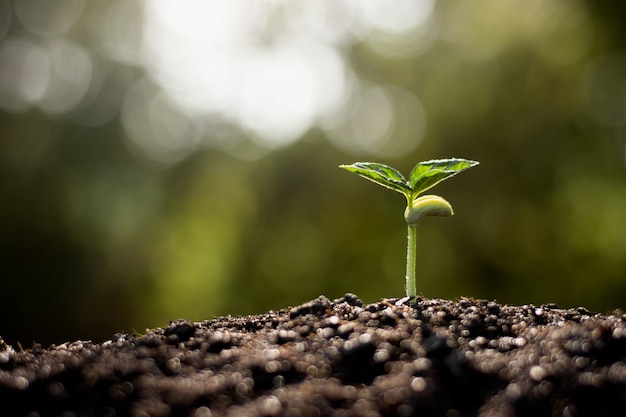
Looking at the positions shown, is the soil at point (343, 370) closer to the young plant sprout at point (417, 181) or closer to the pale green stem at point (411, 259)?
the pale green stem at point (411, 259)

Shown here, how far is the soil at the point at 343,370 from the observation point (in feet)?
5.57

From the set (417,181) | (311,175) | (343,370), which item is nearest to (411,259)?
(417,181)

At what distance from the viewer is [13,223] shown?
13820 mm

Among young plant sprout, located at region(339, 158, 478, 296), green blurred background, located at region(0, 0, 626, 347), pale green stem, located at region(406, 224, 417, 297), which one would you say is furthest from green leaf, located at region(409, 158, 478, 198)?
green blurred background, located at region(0, 0, 626, 347)

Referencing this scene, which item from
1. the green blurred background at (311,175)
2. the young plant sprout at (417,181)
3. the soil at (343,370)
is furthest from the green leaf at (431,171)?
the green blurred background at (311,175)

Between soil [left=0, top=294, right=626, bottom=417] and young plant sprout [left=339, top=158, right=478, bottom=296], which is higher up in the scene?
young plant sprout [left=339, top=158, right=478, bottom=296]

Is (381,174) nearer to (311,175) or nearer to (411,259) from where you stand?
(411,259)

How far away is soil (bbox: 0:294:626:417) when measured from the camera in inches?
66.9

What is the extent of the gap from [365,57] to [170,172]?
5.69 metres

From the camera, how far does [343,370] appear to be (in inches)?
79.2

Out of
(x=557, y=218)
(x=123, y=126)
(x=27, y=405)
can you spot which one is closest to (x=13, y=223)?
(x=123, y=126)

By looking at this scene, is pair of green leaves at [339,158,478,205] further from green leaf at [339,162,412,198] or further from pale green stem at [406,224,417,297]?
pale green stem at [406,224,417,297]

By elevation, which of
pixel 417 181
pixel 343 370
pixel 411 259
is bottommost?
pixel 343 370

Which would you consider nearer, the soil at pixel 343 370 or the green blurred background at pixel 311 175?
the soil at pixel 343 370
